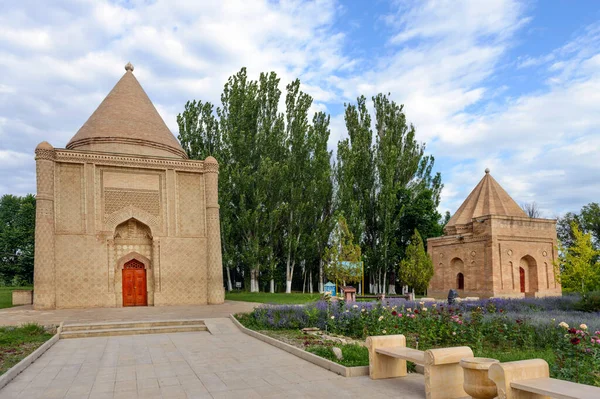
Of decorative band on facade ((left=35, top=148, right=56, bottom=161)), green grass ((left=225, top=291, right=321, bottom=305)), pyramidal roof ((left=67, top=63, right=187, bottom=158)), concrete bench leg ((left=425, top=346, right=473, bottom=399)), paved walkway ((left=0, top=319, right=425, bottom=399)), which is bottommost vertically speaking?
green grass ((left=225, top=291, right=321, bottom=305))

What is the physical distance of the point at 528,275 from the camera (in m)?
24.1

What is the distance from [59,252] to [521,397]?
17067mm

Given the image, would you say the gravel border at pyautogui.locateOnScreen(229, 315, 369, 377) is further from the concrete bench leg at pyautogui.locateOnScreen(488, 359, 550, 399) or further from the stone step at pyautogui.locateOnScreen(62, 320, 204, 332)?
the stone step at pyautogui.locateOnScreen(62, 320, 204, 332)

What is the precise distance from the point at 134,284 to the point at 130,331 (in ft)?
23.5

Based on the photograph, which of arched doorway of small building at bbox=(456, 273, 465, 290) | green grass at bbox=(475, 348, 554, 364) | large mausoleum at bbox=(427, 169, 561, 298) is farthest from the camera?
arched doorway of small building at bbox=(456, 273, 465, 290)

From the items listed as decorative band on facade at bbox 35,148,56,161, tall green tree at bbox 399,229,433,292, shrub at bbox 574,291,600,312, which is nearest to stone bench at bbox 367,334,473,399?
shrub at bbox 574,291,600,312

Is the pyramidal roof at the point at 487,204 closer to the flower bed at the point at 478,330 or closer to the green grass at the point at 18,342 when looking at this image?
the flower bed at the point at 478,330

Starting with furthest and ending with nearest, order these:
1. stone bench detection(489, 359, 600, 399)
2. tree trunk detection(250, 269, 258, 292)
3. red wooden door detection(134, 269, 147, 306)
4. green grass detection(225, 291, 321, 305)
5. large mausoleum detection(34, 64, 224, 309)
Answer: tree trunk detection(250, 269, 258, 292), green grass detection(225, 291, 321, 305), red wooden door detection(134, 269, 147, 306), large mausoleum detection(34, 64, 224, 309), stone bench detection(489, 359, 600, 399)

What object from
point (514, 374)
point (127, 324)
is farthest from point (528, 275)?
point (514, 374)

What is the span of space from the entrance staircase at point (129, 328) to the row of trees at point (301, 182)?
13.6m

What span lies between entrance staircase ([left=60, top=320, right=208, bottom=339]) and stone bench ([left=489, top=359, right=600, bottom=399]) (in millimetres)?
9492

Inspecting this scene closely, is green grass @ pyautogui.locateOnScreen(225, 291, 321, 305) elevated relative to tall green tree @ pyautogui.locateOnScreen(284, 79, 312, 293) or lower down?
lower down

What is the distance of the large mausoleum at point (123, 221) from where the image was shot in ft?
57.8

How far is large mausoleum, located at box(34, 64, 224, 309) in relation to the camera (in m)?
17.6
